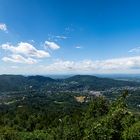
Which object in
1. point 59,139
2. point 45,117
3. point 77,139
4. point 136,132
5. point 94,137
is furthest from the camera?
point 45,117

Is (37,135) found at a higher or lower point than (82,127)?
lower

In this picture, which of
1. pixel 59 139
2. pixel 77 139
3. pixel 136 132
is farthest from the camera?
pixel 59 139

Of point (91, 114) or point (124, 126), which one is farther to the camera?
point (91, 114)

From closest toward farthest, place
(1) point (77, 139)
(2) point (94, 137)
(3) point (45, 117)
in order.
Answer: (2) point (94, 137), (1) point (77, 139), (3) point (45, 117)

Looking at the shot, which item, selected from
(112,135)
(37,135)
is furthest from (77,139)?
(37,135)

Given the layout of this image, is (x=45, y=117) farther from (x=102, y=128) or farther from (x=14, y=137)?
(x=102, y=128)

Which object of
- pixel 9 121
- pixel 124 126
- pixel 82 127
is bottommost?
pixel 9 121

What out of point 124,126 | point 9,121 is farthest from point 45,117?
point 124,126

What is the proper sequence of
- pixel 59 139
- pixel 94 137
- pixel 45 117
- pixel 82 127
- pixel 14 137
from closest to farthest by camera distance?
pixel 94 137 < pixel 82 127 < pixel 59 139 < pixel 14 137 < pixel 45 117

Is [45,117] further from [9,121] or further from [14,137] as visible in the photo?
[14,137]
